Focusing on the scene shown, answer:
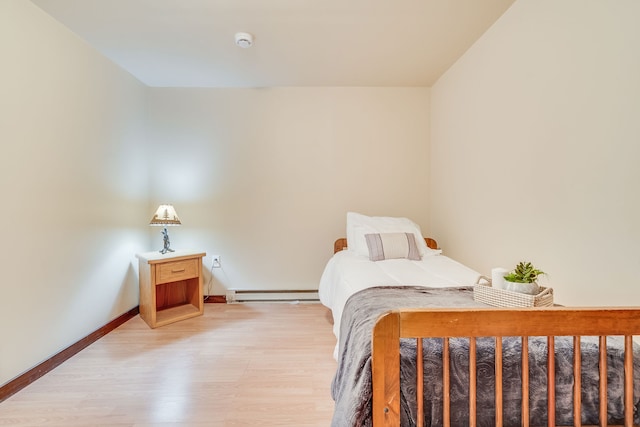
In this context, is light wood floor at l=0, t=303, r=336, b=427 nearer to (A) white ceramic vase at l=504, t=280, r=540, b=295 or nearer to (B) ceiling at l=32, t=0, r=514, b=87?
(A) white ceramic vase at l=504, t=280, r=540, b=295

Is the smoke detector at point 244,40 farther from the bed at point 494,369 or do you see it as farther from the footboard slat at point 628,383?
the footboard slat at point 628,383

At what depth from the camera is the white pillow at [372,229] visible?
2.54 metres

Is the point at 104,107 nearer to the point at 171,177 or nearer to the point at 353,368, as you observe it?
the point at 171,177

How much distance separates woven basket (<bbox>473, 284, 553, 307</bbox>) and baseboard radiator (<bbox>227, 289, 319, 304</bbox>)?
203 cm

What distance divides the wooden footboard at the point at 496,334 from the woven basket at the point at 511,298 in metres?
0.29

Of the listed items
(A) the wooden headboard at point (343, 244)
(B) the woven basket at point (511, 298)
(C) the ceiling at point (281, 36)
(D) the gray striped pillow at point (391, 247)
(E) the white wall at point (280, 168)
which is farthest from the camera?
(E) the white wall at point (280, 168)

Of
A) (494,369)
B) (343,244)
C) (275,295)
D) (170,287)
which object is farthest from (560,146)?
(170,287)

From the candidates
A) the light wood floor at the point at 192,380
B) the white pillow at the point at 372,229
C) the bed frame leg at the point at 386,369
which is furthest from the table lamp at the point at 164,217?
the bed frame leg at the point at 386,369

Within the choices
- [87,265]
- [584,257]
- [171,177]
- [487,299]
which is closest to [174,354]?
[87,265]

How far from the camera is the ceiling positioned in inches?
70.2

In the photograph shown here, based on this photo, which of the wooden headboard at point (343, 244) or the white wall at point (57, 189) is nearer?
the white wall at point (57, 189)

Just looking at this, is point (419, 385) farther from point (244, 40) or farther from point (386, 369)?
point (244, 40)

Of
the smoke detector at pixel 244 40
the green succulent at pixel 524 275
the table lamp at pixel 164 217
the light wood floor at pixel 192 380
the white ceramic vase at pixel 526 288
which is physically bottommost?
the light wood floor at pixel 192 380

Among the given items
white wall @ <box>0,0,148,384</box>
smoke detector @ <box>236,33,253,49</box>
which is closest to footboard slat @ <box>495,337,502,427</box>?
smoke detector @ <box>236,33,253,49</box>
